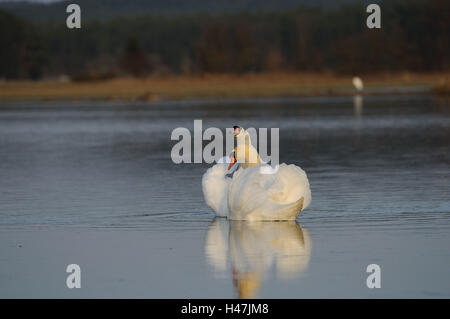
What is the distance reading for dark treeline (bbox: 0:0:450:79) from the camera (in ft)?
293

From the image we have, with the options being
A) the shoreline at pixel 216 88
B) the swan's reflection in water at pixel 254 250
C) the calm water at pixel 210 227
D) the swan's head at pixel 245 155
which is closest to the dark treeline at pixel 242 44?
the shoreline at pixel 216 88

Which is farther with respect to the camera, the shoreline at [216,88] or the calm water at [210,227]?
the shoreline at [216,88]

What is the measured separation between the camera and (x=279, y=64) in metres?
90.0

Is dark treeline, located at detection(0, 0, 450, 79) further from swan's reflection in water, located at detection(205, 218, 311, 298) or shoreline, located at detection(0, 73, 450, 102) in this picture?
swan's reflection in water, located at detection(205, 218, 311, 298)

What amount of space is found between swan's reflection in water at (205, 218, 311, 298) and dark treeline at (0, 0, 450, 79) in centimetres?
6859

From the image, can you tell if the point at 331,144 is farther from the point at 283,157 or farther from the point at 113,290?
the point at 113,290

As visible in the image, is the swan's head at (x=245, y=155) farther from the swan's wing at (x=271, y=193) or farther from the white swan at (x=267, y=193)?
the swan's wing at (x=271, y=193)

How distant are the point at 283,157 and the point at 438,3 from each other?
236ft

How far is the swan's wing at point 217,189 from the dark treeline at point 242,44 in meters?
67.4

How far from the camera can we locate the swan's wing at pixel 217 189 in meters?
15.2

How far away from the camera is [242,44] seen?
310 feet

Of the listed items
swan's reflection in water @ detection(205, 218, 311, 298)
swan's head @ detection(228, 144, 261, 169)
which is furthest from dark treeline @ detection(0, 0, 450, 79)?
swan's reflection in water @ detection(205, 218, 311, 298)

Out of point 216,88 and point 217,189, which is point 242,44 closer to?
point 216,88

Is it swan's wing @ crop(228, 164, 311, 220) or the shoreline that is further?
the shoreline
